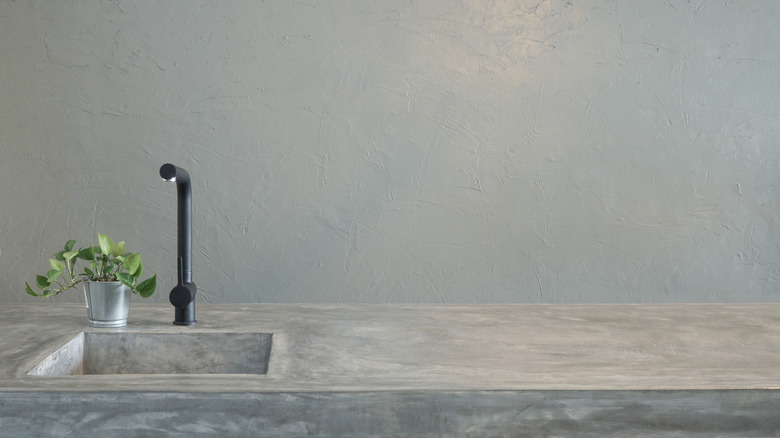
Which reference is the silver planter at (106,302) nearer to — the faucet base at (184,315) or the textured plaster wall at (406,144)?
the faucet base at (184,315)

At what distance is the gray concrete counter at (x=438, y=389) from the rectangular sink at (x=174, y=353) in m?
0.04

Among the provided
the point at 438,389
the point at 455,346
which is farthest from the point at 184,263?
the point at 438,389

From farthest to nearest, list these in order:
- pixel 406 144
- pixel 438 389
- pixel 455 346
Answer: pixel 406 144, pixel 455 346, pixel 438 389

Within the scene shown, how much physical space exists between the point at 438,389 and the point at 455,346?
288 mm

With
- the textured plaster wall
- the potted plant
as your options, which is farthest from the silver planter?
the textured plaster wall

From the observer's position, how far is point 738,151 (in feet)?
5.36

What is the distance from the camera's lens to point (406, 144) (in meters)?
1.57

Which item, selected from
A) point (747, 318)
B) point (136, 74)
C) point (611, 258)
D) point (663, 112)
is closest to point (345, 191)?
point (136, 74)

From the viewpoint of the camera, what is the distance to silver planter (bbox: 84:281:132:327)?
119cm

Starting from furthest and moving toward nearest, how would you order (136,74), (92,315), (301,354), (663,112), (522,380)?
(663,112) → (136,74) → (92,315) → (301,354) → (522,380)

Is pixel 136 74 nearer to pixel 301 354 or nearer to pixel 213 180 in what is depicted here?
pixel 213 180

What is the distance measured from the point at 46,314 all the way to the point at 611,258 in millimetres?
1226

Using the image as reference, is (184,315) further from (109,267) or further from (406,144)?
(406,144)

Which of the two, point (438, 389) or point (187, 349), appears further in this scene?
point (187, 349)
